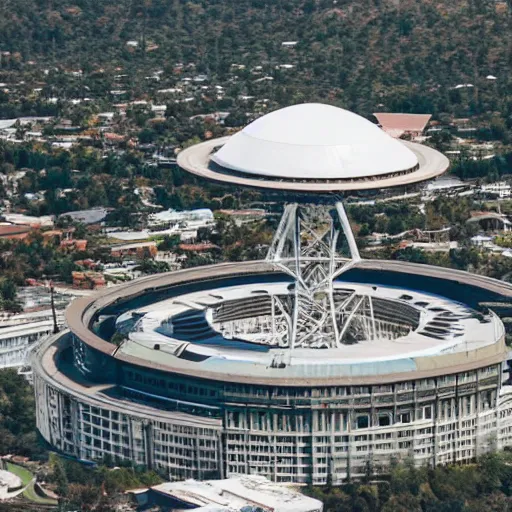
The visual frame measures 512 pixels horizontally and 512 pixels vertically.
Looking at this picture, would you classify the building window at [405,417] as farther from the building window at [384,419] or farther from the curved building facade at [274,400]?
the building window at [384,419]

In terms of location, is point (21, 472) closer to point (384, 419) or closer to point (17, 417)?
point (17, 417)

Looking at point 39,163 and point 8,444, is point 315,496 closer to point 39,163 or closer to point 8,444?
point 8,444

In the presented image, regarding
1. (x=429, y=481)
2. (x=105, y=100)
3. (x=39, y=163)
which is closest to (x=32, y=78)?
(x=105, y=100)

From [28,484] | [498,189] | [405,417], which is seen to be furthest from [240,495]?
[498,189]

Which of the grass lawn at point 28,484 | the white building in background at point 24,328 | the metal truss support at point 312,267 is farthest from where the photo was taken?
the white building in background at point 24,328

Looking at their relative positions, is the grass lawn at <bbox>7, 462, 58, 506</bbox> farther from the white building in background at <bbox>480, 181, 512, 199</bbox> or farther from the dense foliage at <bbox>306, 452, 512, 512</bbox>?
the white building in background at <bbox>480, 181, 512, 199</bbox>

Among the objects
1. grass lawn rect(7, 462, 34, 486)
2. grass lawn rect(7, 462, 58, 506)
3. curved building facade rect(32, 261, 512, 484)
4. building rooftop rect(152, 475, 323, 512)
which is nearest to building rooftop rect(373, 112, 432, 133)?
curved building facade rect(32, 261, 512, 484)

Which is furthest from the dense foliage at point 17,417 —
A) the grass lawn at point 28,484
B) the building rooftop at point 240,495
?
the building rooftop at point 240,495
